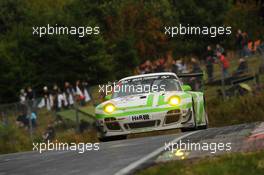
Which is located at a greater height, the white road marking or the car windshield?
the car windshield

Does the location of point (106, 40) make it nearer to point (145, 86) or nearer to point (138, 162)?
point (145, 86)

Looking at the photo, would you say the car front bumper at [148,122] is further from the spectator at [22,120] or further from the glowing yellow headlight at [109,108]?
the spectator at [22,120]

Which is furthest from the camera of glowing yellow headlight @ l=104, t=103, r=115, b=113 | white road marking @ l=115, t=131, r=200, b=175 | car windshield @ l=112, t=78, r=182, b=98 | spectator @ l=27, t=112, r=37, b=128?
spectator @ l=27, t=112, r=37, b=128

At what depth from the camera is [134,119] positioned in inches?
574

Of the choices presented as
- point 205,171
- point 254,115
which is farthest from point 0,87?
point 205,171

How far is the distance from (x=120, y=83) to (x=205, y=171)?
951 cm

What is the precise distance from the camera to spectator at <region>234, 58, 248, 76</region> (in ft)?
82.6

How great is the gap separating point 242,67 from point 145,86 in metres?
10.2

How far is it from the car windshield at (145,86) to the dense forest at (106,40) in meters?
37.4

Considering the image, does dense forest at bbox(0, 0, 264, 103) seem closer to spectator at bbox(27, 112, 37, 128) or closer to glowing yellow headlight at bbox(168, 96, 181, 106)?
spectator at bbox(27, 112, 37, 128)

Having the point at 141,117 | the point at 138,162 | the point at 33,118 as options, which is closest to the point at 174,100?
the point at 141,117

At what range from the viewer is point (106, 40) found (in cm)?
6234

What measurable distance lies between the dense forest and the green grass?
45.7 meters

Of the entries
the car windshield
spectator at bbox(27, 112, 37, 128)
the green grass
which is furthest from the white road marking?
spectator at bbox(27, 112, 37, 128)
